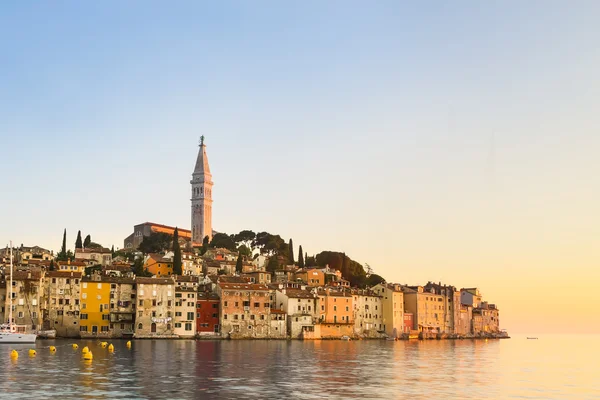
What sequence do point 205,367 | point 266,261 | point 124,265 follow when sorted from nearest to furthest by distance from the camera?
point 205,367 → point 124,265 → point 266,261

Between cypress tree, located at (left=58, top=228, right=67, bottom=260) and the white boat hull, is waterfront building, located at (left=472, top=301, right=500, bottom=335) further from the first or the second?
the white boat hull

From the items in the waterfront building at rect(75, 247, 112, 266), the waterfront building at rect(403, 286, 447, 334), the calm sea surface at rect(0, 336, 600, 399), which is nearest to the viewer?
the calm sea surface at rect(0, 336, 600, 399)

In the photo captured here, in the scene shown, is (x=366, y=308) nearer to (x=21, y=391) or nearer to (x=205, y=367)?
(x=205, y=367)

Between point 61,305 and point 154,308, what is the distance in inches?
456

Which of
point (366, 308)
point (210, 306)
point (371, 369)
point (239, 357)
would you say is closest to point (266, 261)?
point (366, 308)

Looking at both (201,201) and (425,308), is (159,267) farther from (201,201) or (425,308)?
(201,201)

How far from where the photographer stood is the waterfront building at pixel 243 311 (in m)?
99.9

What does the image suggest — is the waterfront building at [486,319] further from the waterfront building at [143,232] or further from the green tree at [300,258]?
the waterfront building at [143,232]

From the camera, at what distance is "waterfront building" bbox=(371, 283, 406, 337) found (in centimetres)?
11975

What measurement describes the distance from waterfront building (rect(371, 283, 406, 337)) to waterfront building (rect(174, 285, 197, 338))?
115 feet

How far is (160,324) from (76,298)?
11139mm

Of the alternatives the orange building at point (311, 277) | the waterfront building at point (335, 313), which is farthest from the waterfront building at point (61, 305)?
the orange building at point (311, 277)

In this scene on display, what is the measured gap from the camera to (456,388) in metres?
41.3

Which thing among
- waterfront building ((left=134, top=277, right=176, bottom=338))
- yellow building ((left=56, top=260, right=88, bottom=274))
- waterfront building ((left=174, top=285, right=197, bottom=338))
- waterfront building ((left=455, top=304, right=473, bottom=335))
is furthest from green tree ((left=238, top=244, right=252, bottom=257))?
waterfront building ((left=134, top=277, right=176, bottom=338))
